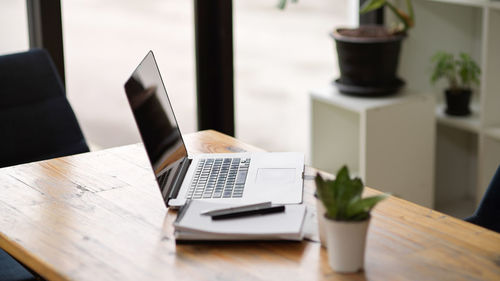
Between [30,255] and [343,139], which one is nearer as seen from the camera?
[30,255]

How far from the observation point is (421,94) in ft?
10.7

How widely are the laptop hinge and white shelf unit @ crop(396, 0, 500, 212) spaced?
5.05ft

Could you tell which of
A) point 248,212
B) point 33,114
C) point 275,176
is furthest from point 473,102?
point 248,212

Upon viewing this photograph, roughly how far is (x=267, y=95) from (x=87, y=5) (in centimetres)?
93

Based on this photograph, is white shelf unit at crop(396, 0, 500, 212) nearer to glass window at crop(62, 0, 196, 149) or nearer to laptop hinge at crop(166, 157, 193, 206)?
glass window at crop(62, 0, 196, 149)

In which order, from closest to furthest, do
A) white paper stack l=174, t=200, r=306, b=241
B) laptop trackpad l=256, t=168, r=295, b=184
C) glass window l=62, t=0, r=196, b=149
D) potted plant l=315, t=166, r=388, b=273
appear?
1. potted plant l=315, t=166, r=388, b=273
2. white paper stack l=174, t=200, r=306, b=241
3. laptop trackpad l=256, t=168, r=295, b=184
4. glass window l=62, t=0, r=196, b=149

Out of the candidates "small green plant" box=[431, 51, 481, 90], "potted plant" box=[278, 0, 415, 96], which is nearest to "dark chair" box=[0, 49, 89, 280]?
"potted plant" box=[278, 0, 415, 96]

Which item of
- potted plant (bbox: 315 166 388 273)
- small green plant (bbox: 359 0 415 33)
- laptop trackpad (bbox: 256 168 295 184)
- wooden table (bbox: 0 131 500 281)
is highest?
small green plant (bbox: 359 0 415 33)

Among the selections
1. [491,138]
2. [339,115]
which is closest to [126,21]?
[339,115]

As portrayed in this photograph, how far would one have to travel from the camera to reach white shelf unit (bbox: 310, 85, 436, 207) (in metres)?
3.14

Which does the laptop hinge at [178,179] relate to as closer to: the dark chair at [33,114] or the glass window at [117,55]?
the dark chair at [33,114]

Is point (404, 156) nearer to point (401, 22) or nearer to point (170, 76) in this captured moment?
point (401, 22)

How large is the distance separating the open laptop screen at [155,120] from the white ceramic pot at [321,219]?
39 centimetres

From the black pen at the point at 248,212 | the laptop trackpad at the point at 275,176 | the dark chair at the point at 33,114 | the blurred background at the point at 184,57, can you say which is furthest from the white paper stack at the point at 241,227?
the blurred background at the point at 184,57
